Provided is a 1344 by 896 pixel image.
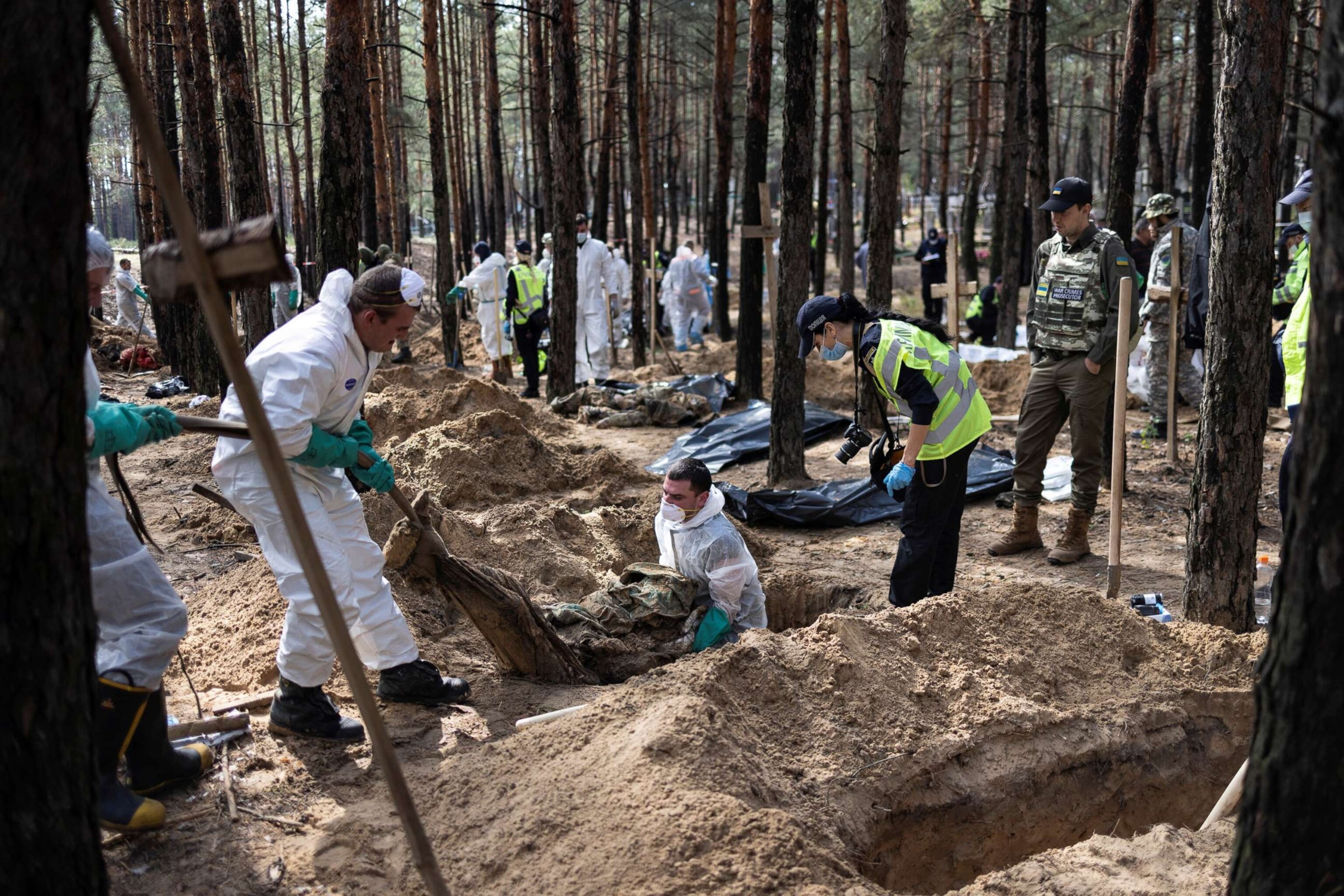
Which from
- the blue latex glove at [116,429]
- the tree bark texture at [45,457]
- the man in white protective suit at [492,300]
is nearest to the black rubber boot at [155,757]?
the blue latex glove at [116,429]

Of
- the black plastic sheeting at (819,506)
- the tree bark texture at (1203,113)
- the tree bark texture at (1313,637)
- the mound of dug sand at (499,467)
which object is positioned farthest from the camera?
the tree bark texture at (1203,113)

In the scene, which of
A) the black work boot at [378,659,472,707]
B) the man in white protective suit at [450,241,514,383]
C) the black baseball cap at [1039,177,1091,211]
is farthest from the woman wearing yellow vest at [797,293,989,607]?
the man in white protective suit at [450,241,514,383]

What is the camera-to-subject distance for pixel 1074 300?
6.50m

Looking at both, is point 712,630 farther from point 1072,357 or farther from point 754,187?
point 754,187

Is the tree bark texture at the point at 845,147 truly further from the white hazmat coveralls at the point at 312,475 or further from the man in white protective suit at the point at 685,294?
the white hazmat coveralls at the point at 312,475

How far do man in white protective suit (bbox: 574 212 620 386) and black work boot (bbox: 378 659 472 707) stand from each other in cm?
1006

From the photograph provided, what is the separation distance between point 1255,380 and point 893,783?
92.6 inches

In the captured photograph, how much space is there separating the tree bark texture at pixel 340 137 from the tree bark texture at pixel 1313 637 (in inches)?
244

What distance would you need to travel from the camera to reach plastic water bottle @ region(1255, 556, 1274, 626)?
529cm

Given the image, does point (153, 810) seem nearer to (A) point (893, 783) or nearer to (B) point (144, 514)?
(A) point (893, 783)

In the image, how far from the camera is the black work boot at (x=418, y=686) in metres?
4.20

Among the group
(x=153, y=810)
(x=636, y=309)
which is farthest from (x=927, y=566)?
(x=636, y=309)

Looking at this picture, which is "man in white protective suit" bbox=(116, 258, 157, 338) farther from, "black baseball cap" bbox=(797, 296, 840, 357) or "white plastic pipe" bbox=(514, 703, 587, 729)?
"white plastic pipe" bbox=(514, 703, 587, 729)

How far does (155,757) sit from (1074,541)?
5294mm
